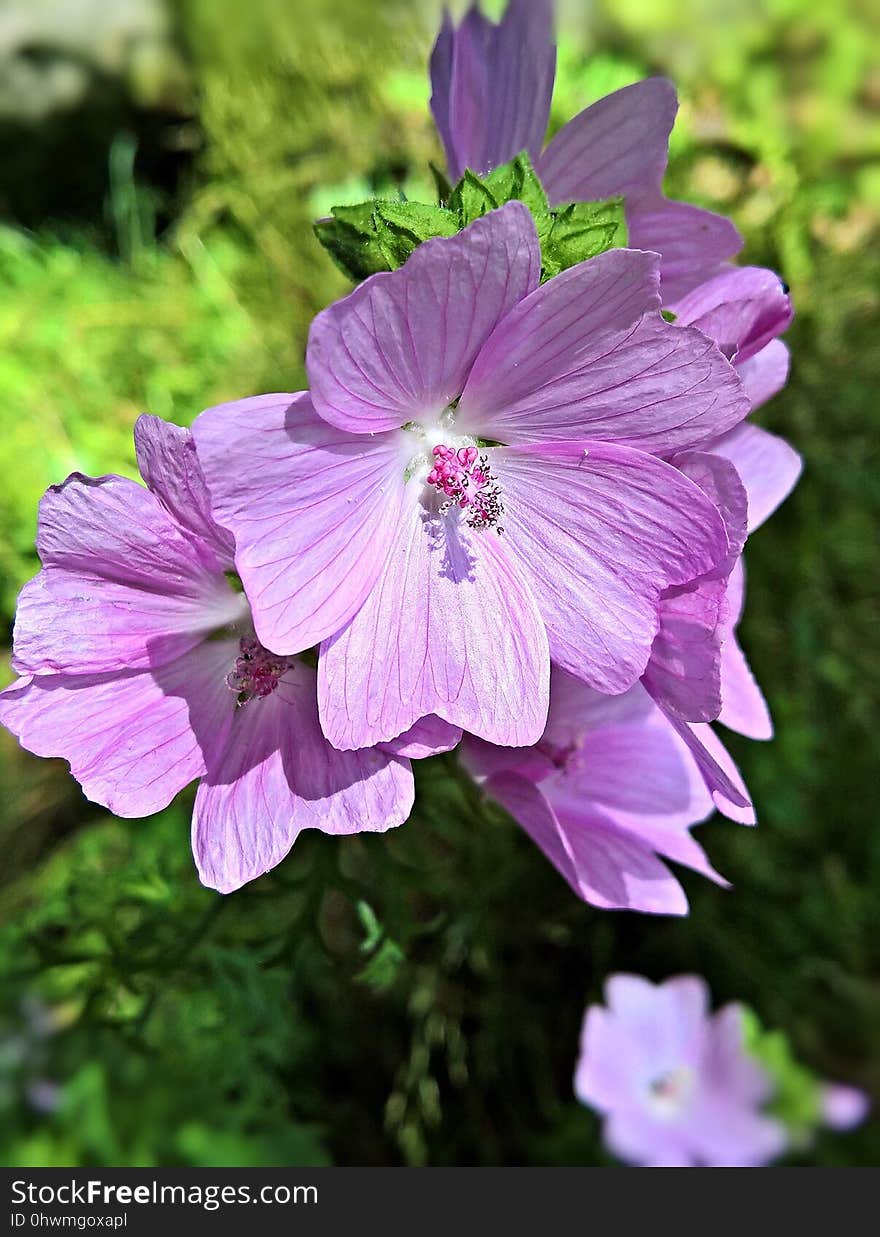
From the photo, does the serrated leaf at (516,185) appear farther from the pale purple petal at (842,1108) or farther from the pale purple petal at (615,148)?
Answer: the pale purple petal at (842,1108)

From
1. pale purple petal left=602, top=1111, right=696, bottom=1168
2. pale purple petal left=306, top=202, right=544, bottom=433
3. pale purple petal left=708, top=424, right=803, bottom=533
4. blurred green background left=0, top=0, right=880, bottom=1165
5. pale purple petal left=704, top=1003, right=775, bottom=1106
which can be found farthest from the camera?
pale purple petal left=704, top=1003, right=775, bottom=1106

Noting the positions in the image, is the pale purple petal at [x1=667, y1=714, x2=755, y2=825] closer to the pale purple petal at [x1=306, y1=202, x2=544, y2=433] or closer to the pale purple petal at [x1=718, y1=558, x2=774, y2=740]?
the pale purple petal at [x1=718, y1=558, x2=774, y2=740]

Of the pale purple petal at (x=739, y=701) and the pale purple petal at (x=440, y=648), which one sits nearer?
the pale purple petal at (x=440, y=648)

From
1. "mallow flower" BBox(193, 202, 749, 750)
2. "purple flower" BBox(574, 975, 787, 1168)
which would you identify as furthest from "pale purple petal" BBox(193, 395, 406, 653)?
"purple flower" BBox(574, 975, 787, 1168)

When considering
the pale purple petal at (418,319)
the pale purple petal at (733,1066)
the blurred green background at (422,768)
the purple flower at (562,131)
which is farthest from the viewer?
the pale purple petal at (733,1066)

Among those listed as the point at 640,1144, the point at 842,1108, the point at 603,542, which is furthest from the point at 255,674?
the point at 842,1108

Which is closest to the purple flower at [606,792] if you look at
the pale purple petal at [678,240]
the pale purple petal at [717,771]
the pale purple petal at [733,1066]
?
the pale purple petal at [717,771]
